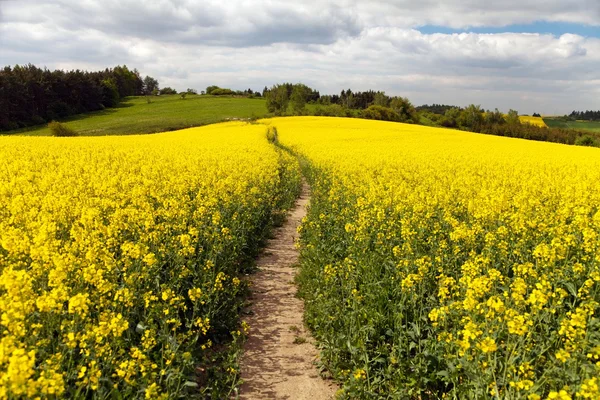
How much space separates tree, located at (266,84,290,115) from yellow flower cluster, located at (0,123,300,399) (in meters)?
67.5

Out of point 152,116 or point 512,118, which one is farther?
point 512,118

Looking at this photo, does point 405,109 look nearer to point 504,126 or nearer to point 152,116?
point 504,126

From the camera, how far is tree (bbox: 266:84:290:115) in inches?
3166

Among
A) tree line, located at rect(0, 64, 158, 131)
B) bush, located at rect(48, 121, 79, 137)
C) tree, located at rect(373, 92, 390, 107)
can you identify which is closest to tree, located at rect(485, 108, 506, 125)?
tree, located at rect(373, 92, 390, 107)

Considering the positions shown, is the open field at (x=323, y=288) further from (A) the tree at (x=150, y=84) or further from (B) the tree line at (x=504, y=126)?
(A) the tree at (x=150, y=84)

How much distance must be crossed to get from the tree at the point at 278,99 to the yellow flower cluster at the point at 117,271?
67.5m

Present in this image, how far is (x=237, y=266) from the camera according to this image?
8.23 meters

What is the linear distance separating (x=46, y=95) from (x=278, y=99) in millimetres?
43311

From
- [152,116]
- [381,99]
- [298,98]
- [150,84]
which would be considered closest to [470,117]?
[381,99]

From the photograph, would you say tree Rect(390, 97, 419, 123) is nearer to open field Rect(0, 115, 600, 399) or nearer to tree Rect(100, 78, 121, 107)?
tree Rect(100, 78, 121, 107)

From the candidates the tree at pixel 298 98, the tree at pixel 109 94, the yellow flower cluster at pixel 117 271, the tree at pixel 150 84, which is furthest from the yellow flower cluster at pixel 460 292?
the tree at pixel 150 84

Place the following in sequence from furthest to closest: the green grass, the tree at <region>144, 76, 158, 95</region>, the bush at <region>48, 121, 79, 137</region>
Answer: the tree at <region>144, 76, 158, 95</region>
the green grass
the bush at <region>48, 121, 79, 137</region>

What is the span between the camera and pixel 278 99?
271 ft

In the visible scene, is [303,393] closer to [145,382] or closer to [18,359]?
[145,382]
